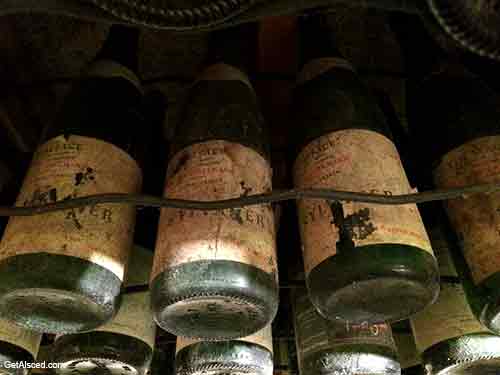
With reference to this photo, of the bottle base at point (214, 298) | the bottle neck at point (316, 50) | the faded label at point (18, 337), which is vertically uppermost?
the bottle neck at point (316, 50)

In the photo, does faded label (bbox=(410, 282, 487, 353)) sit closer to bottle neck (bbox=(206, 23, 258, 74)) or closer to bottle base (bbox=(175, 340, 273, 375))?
bottle base (bbox=(175, 340, 273, 375))

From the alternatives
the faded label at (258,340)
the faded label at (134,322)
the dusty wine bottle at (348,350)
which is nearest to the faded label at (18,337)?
the faded label at (134,322)

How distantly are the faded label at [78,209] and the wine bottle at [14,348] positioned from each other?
197mm

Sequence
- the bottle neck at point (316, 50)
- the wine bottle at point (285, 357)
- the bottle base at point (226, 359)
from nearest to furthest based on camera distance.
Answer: the bottle base at point (226, 359) < the bottle neck at point (316, 50) < the wine bottle at point (285, 357)

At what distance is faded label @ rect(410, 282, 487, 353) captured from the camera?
2.53 feet

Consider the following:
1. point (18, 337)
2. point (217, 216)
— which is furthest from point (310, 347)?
point (18, 337)

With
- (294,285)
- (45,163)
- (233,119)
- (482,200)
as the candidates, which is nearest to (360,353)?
(294,285)

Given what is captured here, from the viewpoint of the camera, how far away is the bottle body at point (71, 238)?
0.58 metres

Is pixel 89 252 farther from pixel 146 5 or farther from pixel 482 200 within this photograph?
pixel 482 200

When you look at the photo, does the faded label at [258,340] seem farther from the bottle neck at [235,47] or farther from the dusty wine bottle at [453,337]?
the bottle neck at [235,47]

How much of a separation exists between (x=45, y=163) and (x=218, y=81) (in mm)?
310

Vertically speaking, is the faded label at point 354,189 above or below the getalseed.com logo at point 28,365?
above

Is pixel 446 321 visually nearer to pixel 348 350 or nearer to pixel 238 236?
pixel 348 350

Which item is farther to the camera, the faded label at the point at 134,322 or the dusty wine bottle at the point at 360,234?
the faded label at the point at 134,322
